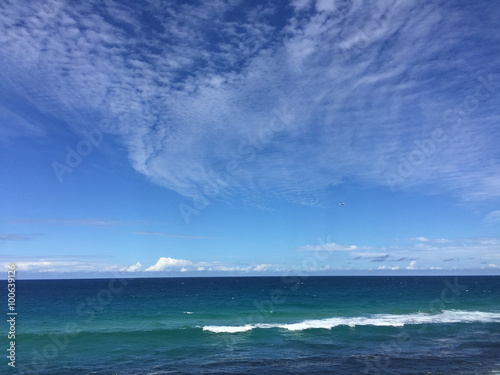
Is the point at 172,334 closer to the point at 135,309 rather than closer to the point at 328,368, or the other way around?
the point at 328,368

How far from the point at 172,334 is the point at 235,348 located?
8397 millimetres

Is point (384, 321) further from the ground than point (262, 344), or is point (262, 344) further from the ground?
point (262, 344)

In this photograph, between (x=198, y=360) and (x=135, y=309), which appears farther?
(x=135, y=309)

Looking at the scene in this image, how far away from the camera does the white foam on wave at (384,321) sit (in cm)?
3375

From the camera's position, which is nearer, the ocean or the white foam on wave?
the ocean

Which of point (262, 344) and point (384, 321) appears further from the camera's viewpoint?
point (384, 321)

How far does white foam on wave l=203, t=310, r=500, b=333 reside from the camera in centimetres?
3375

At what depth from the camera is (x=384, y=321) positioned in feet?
122

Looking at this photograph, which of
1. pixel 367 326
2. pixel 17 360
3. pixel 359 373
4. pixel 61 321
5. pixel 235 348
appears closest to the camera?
pixel 359 373

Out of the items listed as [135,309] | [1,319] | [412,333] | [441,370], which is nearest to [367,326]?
[412,333]

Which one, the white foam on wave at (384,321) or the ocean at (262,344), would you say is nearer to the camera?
the ocean at (262,344)

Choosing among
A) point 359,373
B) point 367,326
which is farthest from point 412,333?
point 359,373

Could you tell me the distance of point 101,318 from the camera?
41594mm

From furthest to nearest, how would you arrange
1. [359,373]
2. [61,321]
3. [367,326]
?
1. [61,321]
2. [367,326]
3. [359,373]
